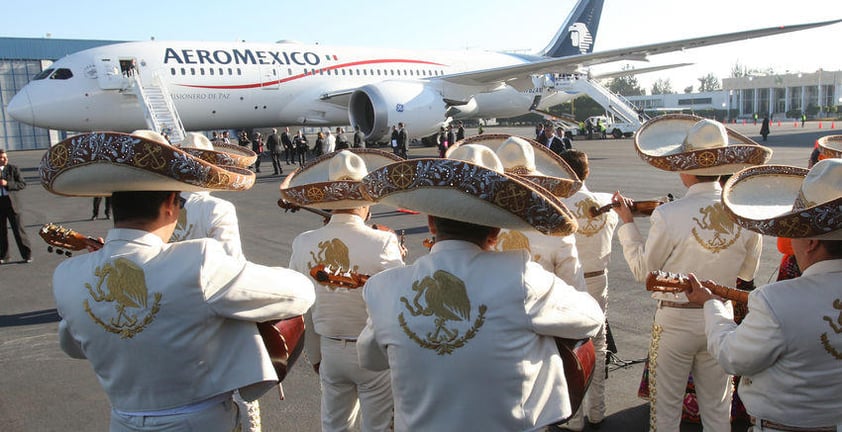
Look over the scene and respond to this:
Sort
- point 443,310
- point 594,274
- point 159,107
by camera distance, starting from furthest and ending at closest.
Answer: point 159,107 → point 594,274 → point 443,310

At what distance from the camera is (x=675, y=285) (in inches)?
89.6

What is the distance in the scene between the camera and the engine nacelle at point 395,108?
22.3 m

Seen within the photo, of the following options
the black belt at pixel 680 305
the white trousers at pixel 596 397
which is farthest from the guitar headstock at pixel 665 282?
the white trousers at pixel 596 397

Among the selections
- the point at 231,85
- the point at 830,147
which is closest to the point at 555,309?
the point at 830,147

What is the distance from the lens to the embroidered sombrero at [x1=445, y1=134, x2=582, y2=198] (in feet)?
10.5

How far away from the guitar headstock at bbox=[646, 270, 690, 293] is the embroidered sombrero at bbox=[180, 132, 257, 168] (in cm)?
231

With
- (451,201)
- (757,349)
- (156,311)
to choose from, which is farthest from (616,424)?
(156,311)

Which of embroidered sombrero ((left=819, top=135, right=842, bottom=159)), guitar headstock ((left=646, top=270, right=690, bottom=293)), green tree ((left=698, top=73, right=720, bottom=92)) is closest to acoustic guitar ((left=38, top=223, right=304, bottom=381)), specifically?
guitar headstock ((left=646, top=270, right=690, bottom=293))

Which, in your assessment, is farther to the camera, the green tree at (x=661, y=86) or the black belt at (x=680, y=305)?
the green tree at (x=661, y=86)

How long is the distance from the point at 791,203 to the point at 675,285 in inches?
31.9

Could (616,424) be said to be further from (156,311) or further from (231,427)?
(156,311)

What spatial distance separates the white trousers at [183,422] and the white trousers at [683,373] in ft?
7.44

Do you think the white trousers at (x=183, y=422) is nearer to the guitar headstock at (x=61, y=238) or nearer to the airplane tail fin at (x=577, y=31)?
the guitar headstock at (x=61, y=238)

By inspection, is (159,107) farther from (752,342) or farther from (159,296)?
(752,342)
